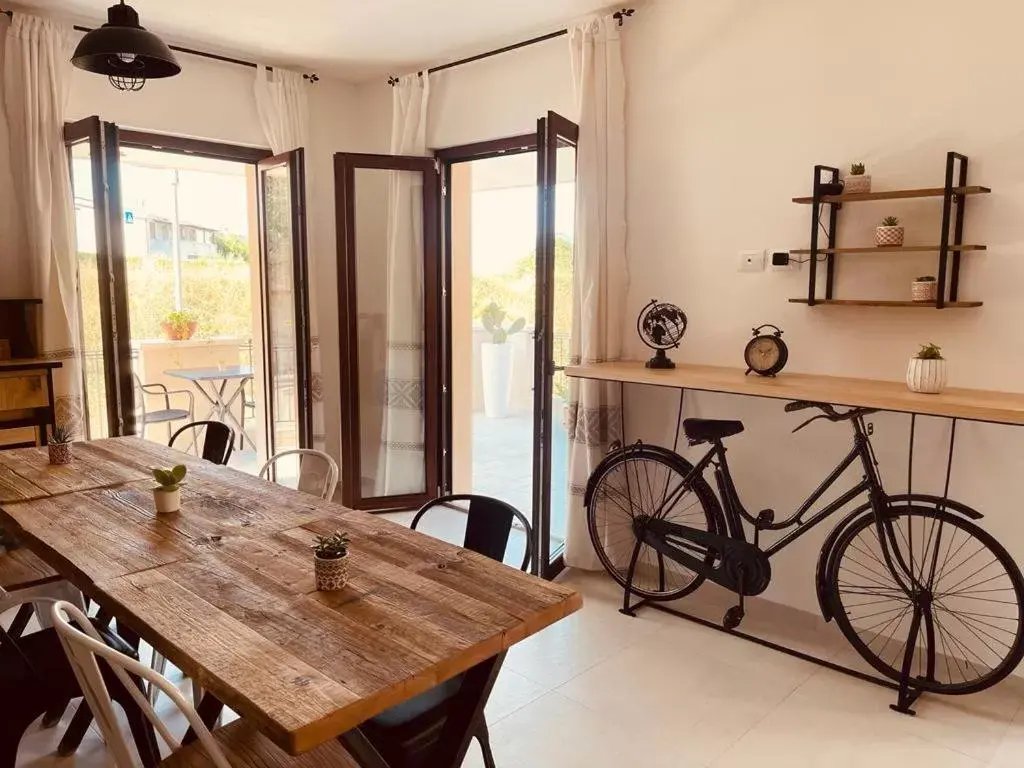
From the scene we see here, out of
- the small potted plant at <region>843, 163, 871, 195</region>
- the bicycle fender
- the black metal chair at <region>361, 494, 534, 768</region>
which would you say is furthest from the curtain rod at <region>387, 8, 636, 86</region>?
the black metal chair at <region>361, 494, 534, 768</region>

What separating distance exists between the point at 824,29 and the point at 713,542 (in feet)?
6.61

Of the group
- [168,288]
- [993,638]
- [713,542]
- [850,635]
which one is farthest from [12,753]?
[168,288]

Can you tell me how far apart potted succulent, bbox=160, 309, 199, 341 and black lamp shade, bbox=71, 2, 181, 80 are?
13.2 feet

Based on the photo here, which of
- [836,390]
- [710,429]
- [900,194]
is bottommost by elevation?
[710,429]

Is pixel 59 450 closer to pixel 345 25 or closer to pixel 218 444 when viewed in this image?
pixel 218 444

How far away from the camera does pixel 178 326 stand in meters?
6.15

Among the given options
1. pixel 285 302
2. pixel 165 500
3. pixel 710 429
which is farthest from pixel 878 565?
pixel 285 302

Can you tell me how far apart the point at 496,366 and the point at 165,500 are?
577 cm

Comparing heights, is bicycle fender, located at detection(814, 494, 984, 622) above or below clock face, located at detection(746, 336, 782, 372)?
below

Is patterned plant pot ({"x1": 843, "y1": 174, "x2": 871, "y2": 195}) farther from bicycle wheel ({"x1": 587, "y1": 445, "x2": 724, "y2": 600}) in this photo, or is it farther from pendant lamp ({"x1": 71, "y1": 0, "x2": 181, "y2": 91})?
pendant lamp ({"x1": 71, "y1": 0, "x2": 181, "y2": 91})

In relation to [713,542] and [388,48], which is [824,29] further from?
[388,48]

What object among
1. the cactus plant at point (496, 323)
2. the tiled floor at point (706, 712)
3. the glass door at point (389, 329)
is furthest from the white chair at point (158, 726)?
the cactus plant at point (496, 323)

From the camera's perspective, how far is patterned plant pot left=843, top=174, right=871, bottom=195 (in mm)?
2648

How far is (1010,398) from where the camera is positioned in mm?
2334
